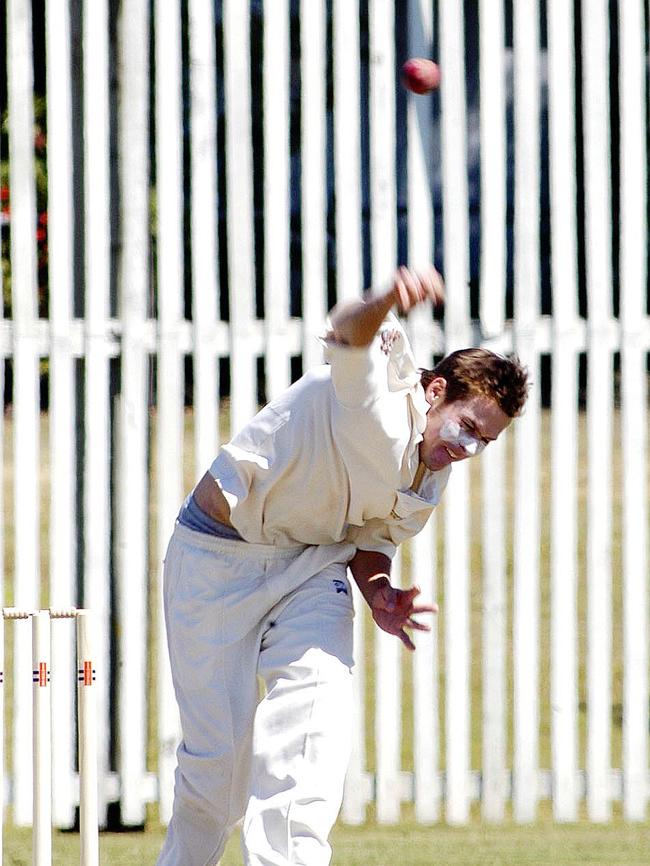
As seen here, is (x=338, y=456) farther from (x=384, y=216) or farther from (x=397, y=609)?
(x=384, y=216)

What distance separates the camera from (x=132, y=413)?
4.78m

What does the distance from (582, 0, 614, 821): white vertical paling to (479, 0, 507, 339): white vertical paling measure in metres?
0.28

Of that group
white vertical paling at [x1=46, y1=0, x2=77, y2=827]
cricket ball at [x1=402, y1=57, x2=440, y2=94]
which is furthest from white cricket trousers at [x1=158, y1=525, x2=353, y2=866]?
white vertical paling at [x1=46, y1=0, x2=77, y2=827]

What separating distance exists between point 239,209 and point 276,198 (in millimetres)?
123

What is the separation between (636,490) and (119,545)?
1.68m

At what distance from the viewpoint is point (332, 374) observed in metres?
2.90

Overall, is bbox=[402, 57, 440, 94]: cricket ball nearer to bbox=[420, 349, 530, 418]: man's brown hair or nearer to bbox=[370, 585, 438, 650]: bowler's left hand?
bbox=[420, 349, 530, 418]: man's brown hair

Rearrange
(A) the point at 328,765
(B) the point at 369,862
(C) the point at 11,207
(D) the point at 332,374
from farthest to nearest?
1. (C) the point at 11,207
2. (B) the point at 369,862
3. (A) the point at 328,765
4. (D) the point at 332,374

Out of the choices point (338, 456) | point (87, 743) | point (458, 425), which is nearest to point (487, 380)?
point (458, 425)

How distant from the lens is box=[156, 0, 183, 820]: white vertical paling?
4746 mm

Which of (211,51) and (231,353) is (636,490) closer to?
(231,353)

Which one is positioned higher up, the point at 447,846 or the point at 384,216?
the point at 384,216

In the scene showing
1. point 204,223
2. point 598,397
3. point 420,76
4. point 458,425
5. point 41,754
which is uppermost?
point 420,76

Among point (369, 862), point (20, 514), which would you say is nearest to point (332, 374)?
point (369, 862)
